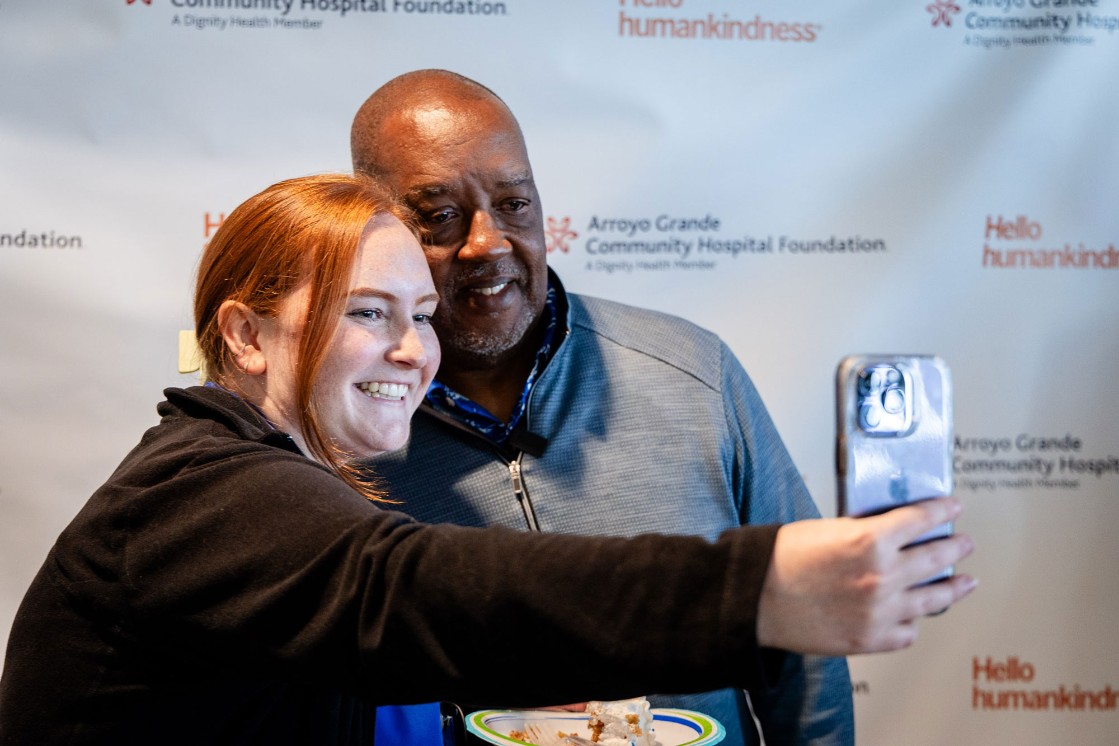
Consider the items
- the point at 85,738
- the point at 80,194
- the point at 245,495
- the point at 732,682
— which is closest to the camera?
the point at 732,682

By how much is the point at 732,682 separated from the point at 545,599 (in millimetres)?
139

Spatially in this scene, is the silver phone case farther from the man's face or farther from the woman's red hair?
the man's face

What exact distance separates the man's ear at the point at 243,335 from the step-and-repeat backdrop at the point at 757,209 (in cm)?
132

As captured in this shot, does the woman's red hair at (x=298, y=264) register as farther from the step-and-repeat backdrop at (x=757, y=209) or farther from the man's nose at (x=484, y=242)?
the step-and-repeat backdrop at (x=757, y=209)

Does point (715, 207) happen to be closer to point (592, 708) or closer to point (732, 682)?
point (592, 708)

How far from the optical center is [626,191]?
2.48m

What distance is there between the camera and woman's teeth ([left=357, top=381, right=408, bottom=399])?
4.10 feet

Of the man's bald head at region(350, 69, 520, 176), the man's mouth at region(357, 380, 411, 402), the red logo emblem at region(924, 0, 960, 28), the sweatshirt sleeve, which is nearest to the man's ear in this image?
the man's mouth at region(357, 380, 411, 402)

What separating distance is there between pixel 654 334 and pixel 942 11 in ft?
3.90

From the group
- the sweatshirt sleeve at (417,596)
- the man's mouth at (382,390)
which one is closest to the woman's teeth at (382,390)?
the man's mouth at (382,390)

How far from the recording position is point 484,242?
170cm

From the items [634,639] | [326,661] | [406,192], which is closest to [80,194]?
[406,192]

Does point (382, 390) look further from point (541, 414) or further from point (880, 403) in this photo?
point (880, 403)

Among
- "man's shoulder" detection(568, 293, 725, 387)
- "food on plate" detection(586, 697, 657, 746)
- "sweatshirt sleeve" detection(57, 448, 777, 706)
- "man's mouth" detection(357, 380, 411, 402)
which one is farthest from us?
"man's shoulder" detection(568, 293, 725, 387)
